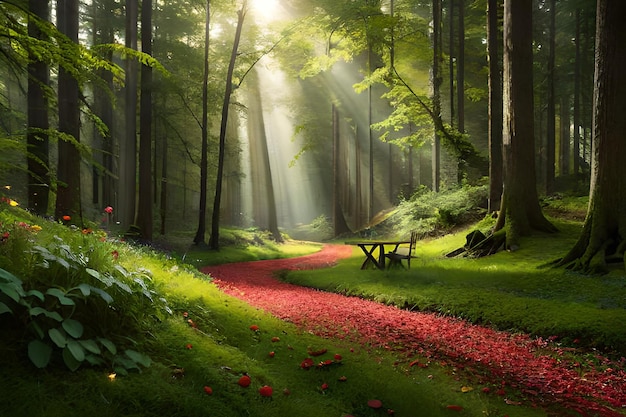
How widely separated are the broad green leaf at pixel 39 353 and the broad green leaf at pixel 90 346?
20cm

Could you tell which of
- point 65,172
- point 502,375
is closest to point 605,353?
point 502,375

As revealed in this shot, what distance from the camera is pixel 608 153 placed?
28.5ft

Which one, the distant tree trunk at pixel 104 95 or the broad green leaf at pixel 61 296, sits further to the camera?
the distant tree trunk at pixel 104 95

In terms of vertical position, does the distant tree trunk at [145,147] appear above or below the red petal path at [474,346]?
above

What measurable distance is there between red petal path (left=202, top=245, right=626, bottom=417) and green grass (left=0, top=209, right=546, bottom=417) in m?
0.54

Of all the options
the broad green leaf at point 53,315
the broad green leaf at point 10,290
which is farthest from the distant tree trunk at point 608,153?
the broad green leaf at point 10,290

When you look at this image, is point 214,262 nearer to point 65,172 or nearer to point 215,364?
point 65,172

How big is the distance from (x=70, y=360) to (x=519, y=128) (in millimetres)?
12801

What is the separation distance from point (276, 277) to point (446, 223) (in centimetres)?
920

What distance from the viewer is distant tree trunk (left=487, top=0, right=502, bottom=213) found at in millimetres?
14586

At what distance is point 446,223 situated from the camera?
1769 centimetres

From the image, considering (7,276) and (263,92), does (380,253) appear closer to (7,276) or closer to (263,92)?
(7,276)

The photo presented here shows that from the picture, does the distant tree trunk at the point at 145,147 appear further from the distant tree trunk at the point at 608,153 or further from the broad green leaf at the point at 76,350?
the distant tree trunk at the point at 608,153

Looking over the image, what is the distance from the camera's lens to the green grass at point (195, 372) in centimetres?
227
